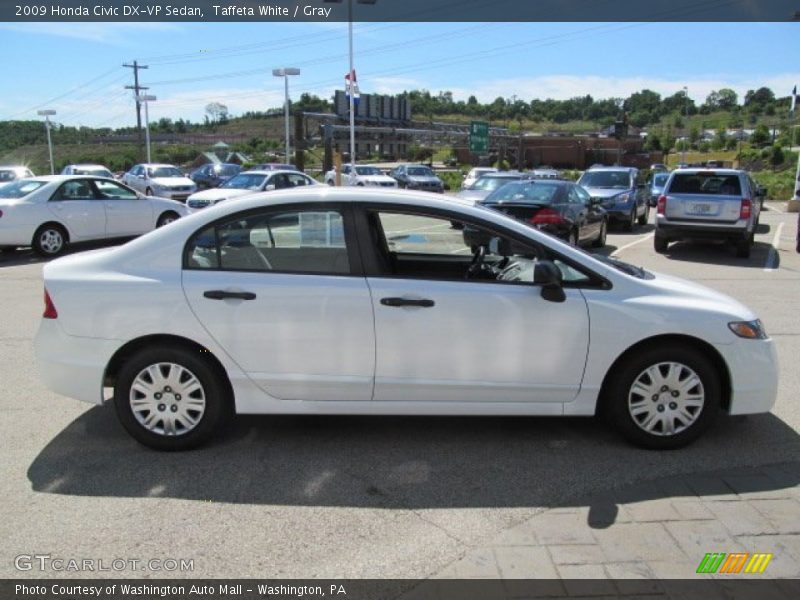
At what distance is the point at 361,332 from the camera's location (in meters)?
3.97

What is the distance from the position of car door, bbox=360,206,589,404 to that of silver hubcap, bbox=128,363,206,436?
1096 mm

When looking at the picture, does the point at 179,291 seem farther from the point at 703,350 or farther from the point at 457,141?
the point at 457,141

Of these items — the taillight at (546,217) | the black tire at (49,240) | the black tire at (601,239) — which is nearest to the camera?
the taillight at (546,217)

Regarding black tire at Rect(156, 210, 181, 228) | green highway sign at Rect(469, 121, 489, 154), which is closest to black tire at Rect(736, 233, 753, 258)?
black tire at Rect(156, 210, 181, 228)

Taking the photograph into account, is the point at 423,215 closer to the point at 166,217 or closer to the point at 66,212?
the point at 66,212

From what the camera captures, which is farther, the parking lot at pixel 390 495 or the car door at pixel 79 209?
the car door at pixel 79 209

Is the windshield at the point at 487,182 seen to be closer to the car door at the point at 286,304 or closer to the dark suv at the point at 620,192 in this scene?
the dark suv at the point at 620,192

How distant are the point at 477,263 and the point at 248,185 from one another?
1615 centimetres

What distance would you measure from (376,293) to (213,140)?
117m

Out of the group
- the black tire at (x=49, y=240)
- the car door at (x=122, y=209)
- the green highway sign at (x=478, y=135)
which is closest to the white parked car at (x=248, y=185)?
the car door at (x=122, y=209)

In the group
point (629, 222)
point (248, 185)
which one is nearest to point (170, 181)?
point (248, 185)

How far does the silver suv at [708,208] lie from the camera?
13.0 meters

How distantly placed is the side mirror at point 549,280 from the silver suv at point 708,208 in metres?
10.6

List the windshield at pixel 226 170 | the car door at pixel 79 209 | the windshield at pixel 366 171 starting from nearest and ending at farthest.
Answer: the car door at pixel 79 209 < the windshield at pixel 226 170 < the windshield at pixel 366 171
